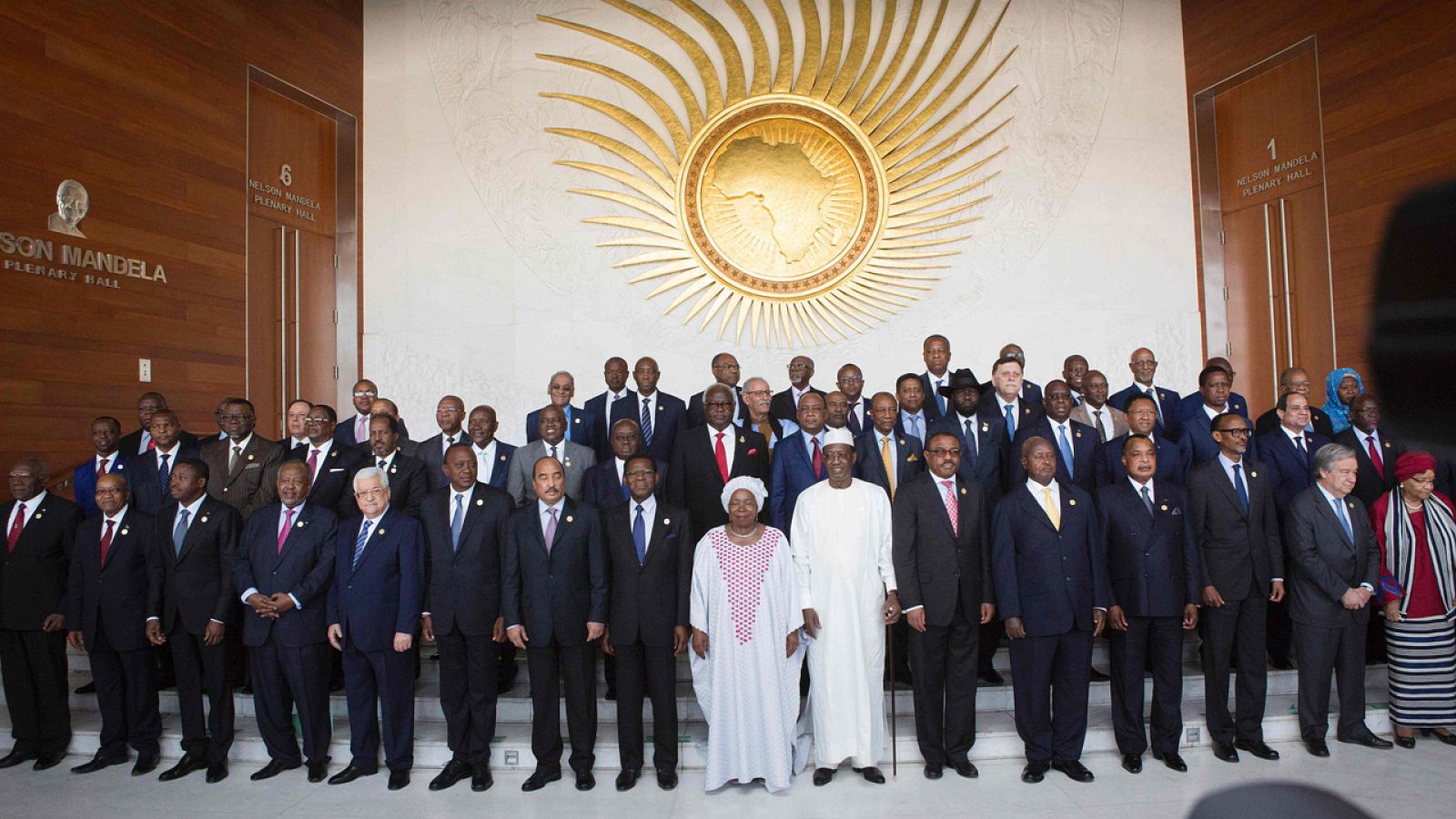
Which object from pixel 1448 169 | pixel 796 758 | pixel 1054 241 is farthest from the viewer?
pixel 1054 241

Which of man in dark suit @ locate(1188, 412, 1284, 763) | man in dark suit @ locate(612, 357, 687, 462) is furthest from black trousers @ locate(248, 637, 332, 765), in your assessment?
man in dark suit @ locate(1188, 412, 1284, 763)

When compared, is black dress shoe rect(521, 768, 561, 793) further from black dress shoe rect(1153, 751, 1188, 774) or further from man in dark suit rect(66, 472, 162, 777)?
black dress shoe rect(1153, 751, 1188, 774)

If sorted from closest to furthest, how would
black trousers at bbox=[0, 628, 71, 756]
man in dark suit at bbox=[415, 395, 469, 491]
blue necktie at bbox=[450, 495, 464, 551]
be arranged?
blue necktie at bbox=[450, 495, 464, 551]
black trousers at bbox=[0, 628, 71, 756]
man in dark suit at bbox=[415, 395, 469, 491]

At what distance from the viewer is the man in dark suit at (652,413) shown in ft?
19.9

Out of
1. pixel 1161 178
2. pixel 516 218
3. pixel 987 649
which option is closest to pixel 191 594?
pixel 987 649

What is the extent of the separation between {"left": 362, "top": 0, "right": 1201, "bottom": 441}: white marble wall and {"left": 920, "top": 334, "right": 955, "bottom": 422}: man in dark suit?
85.3 inches

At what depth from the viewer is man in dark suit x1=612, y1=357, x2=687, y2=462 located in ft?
19.9

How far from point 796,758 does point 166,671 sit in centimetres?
366

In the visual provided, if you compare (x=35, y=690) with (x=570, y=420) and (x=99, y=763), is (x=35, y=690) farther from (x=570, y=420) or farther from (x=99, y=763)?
(x=570, y=420)

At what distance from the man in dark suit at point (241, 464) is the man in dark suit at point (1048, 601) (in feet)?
12.7

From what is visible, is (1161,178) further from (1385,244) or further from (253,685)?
(253,685)

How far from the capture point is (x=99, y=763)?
15.3 feet

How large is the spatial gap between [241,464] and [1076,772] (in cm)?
459

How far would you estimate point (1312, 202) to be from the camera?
7.65m
